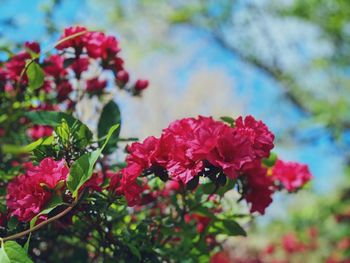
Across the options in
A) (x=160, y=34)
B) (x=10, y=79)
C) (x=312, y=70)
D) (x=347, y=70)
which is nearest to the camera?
(x=10, y=79)

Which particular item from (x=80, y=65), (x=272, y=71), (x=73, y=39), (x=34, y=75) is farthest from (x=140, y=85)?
(x=272, y=71)

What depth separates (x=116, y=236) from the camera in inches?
43.8

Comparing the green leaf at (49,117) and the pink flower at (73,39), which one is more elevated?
the pink flower at (73,39)

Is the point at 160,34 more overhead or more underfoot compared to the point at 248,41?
more overhead

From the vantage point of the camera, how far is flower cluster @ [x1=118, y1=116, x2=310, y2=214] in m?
0.86

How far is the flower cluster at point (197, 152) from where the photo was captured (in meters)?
0.86

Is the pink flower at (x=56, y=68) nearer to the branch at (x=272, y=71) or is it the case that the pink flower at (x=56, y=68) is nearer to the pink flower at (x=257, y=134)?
the pink flower at (x=257, y=134)

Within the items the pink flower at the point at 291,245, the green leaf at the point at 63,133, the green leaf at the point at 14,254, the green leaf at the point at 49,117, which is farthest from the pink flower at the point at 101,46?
the pink flower at the point at 291,245

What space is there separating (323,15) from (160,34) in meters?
3.87

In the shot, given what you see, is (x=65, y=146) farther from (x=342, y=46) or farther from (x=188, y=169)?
(x=342, y=46)

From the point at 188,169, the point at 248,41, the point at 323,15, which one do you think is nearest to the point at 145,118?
the point at 248,41

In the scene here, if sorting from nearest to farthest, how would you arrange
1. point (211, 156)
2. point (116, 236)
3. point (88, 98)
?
point (211, 156) < point (116, 236) < point (88, 98)

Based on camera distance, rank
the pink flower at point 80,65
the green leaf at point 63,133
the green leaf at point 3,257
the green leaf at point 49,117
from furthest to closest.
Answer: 1. the pink flower at point 80,65
2. the green leaf at point 49,117
3. the green leaf at point 63,133
4. the green leaf at point 3,257

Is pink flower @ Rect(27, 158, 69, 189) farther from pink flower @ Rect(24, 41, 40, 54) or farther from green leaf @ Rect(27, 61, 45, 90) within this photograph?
pink flower @ Rect(24, 41, 40, 54)
